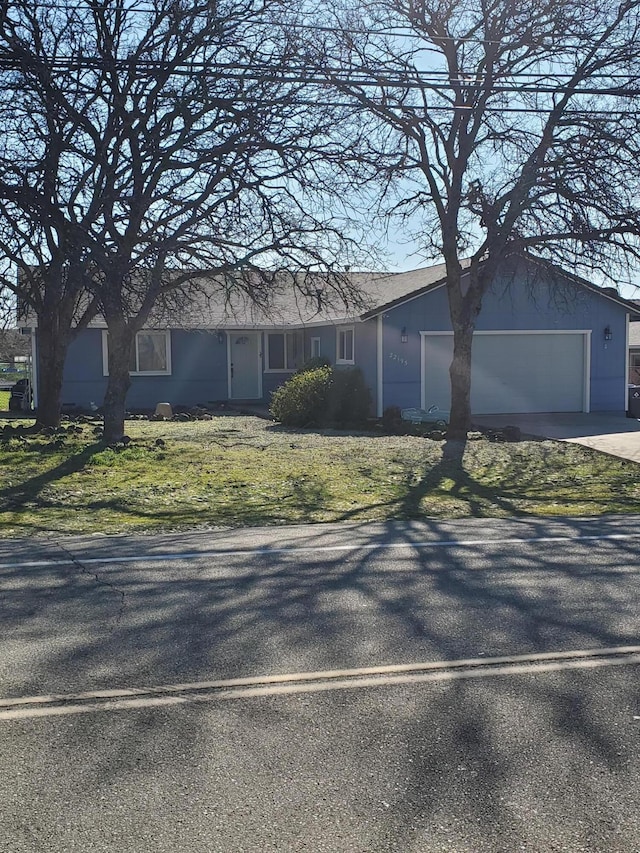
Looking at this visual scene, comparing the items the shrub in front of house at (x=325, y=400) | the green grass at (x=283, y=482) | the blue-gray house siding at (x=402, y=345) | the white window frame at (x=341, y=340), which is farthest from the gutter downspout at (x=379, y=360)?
the green grass at (x=283, y=482)

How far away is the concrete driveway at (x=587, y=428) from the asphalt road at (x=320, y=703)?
10.5 meters

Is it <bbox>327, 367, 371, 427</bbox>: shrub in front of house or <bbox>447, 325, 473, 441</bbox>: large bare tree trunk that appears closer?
<bbox>447, 325, 473, 441</bbox>: large bare tree trunk

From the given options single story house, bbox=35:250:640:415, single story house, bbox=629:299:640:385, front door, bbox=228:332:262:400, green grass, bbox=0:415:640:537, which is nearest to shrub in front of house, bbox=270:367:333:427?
single story house, bbox=35:250:640:415

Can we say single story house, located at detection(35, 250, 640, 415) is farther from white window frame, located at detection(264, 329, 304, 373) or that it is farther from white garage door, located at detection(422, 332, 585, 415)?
white window frame, located at detection(264, 329, 304, 373)

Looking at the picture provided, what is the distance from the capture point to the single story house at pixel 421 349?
2392 cm

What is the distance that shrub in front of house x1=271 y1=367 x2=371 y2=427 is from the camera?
73.5 ft

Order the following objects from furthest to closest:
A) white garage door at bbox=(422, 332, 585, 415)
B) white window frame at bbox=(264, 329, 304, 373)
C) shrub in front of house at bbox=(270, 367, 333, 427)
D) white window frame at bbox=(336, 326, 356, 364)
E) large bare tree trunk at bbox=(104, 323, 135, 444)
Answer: white window frame at bbox=(264, 329, 304, 373) < white window frame at bbox=(336, 326, 356, 364) < white garage door at bbox=(422, 332, 585, 415) < shrub in front of house at bbox=(270, 367, 333, 427) < large bare tree trunk at bbox=(104, 323, 135, 444)

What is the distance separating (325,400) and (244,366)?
829 centimetres

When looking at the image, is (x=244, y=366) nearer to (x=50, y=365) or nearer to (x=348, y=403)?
(x=348, y=403)

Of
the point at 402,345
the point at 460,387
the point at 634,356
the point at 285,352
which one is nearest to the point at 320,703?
the point at 460,387

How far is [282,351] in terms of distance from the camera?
3106 cm

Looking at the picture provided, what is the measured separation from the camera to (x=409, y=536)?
372 inches

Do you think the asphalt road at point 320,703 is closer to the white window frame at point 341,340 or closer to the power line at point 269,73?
the power line at point 269,73

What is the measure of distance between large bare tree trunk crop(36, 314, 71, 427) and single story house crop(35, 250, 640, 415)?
305 centimetres
